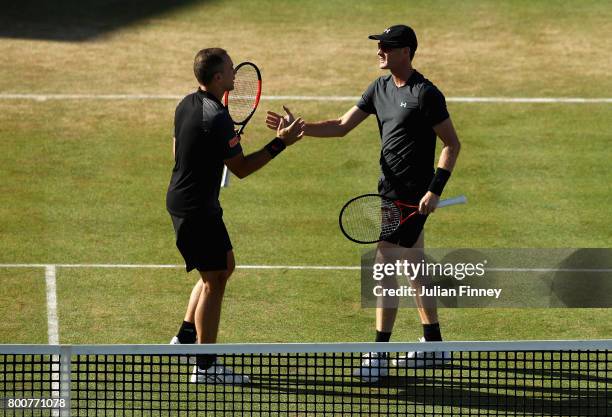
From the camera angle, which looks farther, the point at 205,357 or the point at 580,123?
the point at 580,123

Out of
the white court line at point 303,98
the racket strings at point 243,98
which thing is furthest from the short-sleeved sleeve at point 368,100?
the white court line at point 303,98

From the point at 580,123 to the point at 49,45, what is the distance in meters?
7.38

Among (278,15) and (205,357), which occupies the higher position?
(278,15)

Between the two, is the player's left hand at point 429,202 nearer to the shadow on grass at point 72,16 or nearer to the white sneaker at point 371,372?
the white sneaker at point 371,372

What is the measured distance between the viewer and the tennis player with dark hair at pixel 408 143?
9.30 metres

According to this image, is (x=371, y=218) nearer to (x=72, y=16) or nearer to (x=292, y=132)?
(x=292, y=132)

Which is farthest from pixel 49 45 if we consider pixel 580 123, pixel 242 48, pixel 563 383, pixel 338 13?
pixel 563 383

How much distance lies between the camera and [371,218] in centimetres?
971

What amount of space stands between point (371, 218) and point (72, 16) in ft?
35.7

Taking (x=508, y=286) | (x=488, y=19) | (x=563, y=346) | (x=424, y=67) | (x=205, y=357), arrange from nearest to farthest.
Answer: (x=563, y=346) → (x=205, y=357) → (x=508, y=286) → (x=424, y=67) → (x=488, y=19)

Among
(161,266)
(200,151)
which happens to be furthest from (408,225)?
(161,266)

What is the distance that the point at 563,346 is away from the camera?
7621 millimetres

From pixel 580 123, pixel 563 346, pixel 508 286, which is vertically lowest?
pixel 563 346

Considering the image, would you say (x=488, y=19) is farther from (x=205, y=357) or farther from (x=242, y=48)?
(x=205, y=357)
